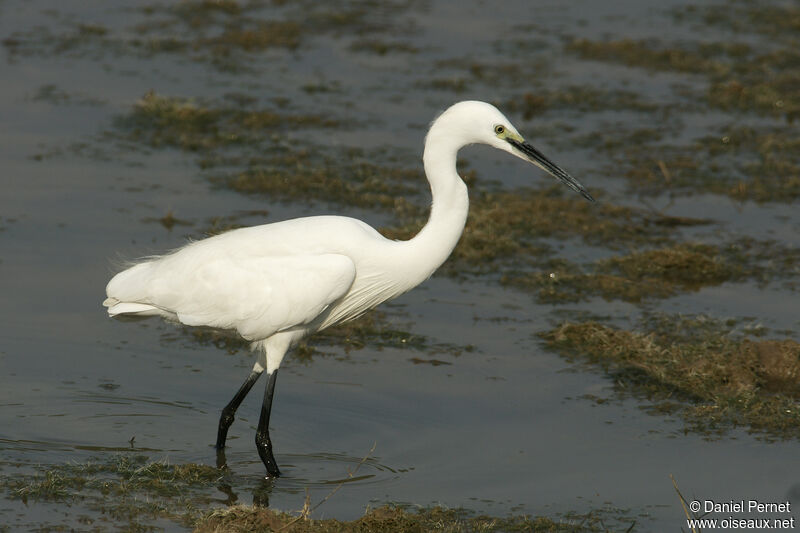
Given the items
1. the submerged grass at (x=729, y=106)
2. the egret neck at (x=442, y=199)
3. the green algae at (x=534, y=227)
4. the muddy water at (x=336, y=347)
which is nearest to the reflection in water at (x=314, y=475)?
the muddy water at (x=336, y=347)

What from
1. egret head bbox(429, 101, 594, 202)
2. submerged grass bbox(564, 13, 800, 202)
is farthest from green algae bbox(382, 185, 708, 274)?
egret head bbox(429, 101, 594, 202)

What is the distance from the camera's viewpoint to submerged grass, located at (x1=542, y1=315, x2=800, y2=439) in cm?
700

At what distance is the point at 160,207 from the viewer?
9969 millimetres

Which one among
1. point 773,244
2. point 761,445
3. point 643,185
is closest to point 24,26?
point 643,185

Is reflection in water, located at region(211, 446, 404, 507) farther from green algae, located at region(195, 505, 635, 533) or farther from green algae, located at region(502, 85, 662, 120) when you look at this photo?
green algae, located at region(502, 85, 662, 120)

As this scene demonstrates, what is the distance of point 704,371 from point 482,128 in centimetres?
231

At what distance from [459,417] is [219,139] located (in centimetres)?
542

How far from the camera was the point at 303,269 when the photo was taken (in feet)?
20.4

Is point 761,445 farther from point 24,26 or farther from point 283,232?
point 24,26

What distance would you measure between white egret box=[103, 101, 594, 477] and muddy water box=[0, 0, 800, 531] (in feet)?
2.19

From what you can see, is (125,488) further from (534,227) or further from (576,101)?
(576,101)

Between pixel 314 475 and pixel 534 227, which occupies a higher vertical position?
pixel 534 227

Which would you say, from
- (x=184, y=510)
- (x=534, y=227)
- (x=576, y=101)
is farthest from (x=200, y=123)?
(x=184, y=510)

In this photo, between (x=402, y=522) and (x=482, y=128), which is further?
(x=482, y=128)
